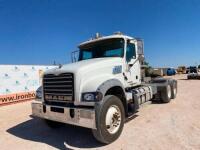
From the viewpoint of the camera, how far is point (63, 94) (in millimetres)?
4566

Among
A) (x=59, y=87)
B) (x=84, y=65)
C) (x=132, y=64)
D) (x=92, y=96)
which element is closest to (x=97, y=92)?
(x=92, y=96)

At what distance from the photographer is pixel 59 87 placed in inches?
183

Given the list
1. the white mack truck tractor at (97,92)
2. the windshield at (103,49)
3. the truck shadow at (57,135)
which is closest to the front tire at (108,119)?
the white mack truck tractor at (97,92)

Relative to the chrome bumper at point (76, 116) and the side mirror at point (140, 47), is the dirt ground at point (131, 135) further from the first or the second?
the side mirror at point (140, 47)

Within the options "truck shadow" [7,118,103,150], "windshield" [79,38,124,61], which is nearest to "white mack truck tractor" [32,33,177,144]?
"windshield" [79,38,124,61]

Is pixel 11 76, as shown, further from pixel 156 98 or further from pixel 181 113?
pixel 181 113

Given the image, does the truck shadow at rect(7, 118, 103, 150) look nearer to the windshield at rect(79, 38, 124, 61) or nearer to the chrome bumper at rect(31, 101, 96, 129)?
the chrome bumper at rect(31, 101, 96, 129)

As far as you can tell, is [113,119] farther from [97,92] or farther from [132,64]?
[132,64]

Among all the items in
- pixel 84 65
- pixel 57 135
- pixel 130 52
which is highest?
pixel 130 52

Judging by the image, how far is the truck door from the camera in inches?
235

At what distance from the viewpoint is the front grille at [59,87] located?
4410 mm

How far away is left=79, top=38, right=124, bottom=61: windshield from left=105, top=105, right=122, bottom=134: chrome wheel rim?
1909 millimetres

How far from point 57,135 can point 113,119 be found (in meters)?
1.89

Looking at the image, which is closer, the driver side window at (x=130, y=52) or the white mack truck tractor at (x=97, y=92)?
the white mack truck tractor at (x=97, y=92)
